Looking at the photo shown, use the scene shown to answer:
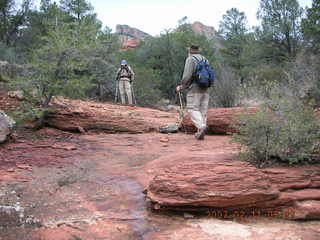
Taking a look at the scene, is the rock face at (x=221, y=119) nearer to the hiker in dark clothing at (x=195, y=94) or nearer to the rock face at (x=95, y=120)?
the hiker in dark clothing at (x=195, y=94)

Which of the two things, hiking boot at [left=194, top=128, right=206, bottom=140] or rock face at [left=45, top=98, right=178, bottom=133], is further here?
rock face at [left=45, top=98, right=178, bottom=133]

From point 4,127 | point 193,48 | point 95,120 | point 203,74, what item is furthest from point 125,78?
point 4,127

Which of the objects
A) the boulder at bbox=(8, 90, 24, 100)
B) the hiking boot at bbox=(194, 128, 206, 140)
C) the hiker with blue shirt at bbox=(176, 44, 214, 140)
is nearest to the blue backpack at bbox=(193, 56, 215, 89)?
the hiker with blue shirt at bbox=(176, 44, 214, 140)

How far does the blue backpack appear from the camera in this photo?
6273mm

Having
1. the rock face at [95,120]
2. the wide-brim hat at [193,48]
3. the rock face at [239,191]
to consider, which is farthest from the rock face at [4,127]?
the wide-brim hat at [193,48]

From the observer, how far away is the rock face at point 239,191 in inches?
129

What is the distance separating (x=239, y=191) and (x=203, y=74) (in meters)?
3.36

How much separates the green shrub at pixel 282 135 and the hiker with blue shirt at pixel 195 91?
87.6 inches

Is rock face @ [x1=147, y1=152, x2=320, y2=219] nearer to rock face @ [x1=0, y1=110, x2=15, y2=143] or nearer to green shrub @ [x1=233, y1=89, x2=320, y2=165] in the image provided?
green shrub @ [x1=233, y1=89, x2=320, y2=165]

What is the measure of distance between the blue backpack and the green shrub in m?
Result: 2.12

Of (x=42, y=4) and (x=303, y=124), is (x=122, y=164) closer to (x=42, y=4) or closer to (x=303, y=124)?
(x=303, y=124)

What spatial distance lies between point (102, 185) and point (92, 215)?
0.84 metres

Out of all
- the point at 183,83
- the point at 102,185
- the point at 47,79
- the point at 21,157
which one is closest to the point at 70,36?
the point at 47,79

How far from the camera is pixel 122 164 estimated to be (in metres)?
4.99
